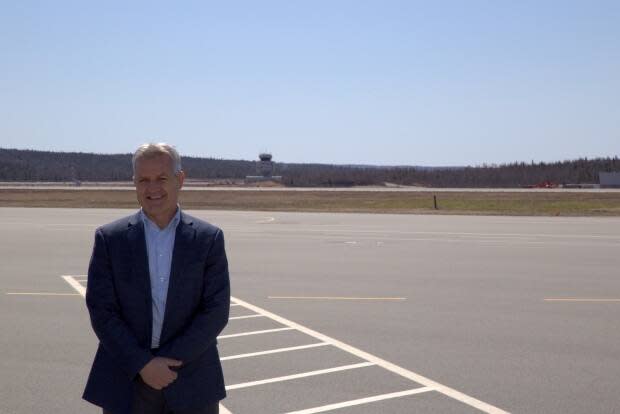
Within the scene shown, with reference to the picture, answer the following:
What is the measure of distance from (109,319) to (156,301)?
24 centimetres

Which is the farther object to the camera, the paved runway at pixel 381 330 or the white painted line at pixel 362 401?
the paved runway at pixel 381 330

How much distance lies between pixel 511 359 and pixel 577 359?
703 millimetres

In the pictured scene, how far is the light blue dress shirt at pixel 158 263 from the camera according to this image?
12.4ft

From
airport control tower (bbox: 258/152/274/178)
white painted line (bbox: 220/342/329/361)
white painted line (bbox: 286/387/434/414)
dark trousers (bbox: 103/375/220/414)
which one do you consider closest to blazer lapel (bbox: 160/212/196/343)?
dark trousers (bbox: 103/375/220/414)

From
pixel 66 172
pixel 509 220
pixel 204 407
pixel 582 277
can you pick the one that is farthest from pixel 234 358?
pixel 66 172

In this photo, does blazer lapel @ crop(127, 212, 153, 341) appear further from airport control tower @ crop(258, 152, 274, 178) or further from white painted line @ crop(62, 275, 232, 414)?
airport control tower @ crop(258, 152, 274, 178)

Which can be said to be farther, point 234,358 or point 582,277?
point 582,277

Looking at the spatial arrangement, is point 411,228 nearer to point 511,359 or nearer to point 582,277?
point 582,277

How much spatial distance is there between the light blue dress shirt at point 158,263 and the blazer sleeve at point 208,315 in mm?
131

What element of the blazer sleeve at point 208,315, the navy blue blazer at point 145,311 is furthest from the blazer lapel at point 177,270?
the blazer sleeve at point 208,315

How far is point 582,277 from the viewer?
15312 millimetres

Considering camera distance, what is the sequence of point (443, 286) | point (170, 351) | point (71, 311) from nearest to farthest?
point (170, 351) → point (71, 311) → point (443, 286)

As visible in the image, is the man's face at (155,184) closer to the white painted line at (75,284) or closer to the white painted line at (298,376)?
the white painted line at (298,376)

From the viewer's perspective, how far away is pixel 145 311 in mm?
3773
